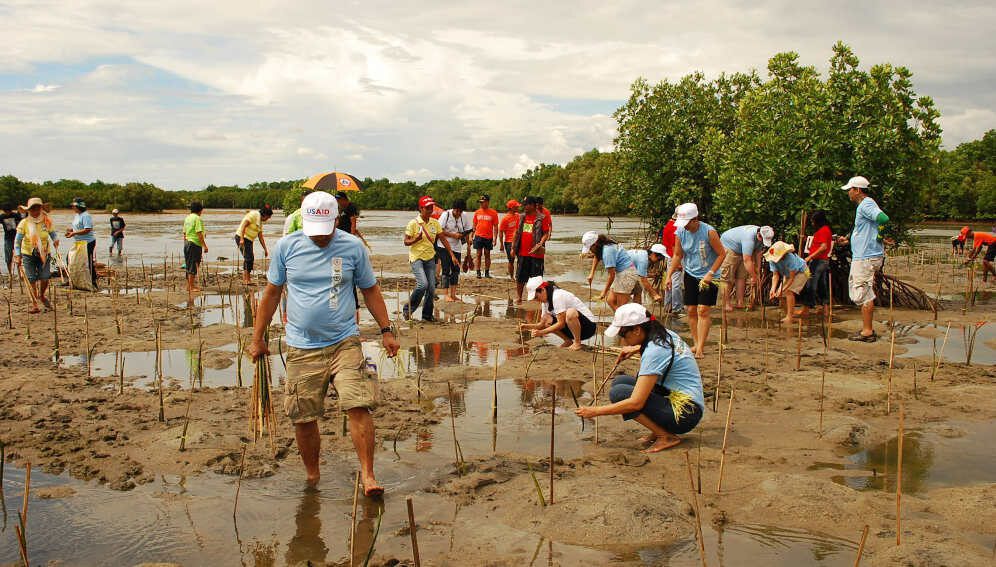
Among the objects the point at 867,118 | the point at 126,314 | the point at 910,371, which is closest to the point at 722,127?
the point at 867,118

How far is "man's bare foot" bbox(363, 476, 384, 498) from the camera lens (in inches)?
183

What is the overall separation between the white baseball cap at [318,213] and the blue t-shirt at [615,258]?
5.27 meters

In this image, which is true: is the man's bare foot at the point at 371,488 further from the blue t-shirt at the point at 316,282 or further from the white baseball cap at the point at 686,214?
the white baseball cap at the point at 686,214

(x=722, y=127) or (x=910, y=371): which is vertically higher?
(x=722, y=127)

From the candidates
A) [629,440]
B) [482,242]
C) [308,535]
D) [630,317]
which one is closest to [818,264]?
[482,242]

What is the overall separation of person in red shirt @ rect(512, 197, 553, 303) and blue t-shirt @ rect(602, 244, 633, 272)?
252 centimetres

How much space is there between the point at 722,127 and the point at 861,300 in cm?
1009

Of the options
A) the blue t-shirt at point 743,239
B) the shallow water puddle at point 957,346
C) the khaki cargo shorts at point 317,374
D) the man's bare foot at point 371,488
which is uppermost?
the blue t-shirt at point 743,239

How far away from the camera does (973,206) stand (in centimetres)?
4641

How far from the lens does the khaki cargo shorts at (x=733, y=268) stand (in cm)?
1181

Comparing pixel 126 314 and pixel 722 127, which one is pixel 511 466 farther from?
pixel 722 127

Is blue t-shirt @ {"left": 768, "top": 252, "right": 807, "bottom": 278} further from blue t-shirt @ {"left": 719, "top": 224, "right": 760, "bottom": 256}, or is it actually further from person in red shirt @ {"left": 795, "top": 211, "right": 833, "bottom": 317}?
blue t-shirt @ {"left": 719, "top": 224, "right": 760, "bottom": 256}

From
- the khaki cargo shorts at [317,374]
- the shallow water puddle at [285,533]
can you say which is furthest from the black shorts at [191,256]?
the khaki cargo shorts at [317,374]

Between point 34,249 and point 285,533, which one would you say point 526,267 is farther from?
point 285,533
